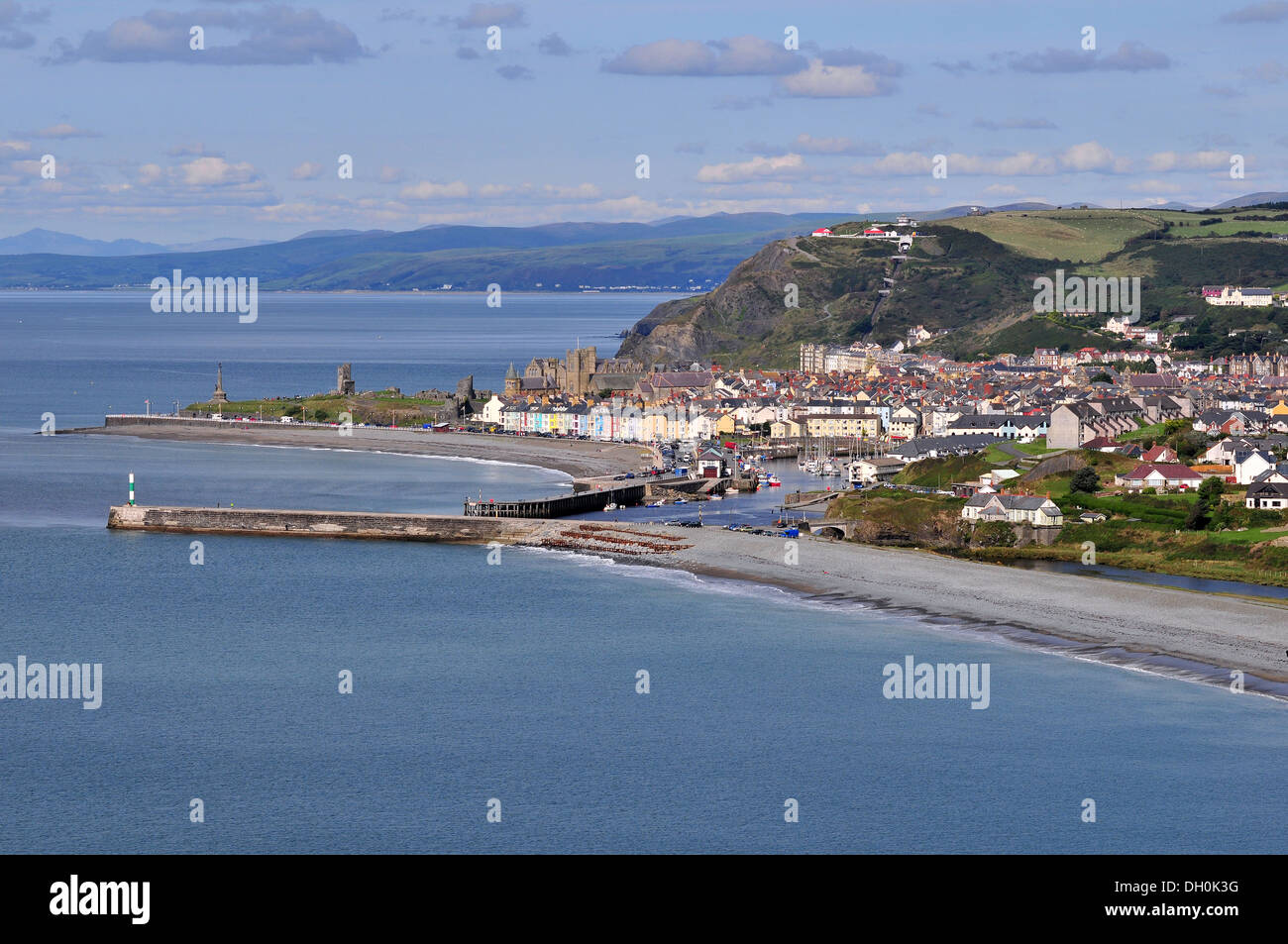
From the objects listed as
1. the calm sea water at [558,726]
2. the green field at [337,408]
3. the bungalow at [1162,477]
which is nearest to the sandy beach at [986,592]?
the calm sea water at [558,726]

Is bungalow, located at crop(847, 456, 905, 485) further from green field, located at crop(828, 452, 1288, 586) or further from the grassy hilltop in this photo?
the grassy hilltop

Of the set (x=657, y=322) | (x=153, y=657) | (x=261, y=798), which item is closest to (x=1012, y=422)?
(x=153, y=657)

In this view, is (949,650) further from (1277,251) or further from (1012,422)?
(1277,251)

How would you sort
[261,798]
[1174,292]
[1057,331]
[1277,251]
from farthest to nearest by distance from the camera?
[1277,251] < [1174,292] < [1057,331] < [261,798]

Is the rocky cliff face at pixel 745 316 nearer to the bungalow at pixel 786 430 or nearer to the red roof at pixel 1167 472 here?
the bungalow at pixel 786 430

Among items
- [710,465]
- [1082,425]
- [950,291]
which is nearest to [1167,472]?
[1082,425]

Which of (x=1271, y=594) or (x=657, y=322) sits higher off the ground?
(x=657, y=322)

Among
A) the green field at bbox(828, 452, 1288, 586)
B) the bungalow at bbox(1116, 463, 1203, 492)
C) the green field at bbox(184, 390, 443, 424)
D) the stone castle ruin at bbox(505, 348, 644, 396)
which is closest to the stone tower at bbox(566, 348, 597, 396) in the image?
the stone castle ruin at bbox(505, 348, 644, 396)
